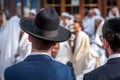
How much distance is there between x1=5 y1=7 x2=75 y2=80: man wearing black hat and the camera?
3.39 m

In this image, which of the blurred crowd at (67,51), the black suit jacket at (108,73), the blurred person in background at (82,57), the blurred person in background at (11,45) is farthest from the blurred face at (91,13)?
the black suit jacket at (108,73)

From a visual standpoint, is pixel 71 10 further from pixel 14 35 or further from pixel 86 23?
pixel 14 35

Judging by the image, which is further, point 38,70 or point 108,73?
point 108,73

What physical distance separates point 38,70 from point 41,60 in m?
0.09

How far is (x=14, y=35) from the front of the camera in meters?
7.52

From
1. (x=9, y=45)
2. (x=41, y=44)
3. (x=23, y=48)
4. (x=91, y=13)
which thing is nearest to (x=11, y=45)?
(x=9, y=45)

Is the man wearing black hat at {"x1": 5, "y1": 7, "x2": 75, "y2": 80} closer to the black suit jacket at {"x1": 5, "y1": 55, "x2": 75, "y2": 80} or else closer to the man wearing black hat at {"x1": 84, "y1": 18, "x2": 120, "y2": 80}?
the black suit jacket at {"x1": 5, "y1": 55, "x2": 75, "y2": 80}

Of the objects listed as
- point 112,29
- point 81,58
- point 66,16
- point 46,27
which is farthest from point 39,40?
point 66,16

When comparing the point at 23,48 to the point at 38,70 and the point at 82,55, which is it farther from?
the point at 38,70

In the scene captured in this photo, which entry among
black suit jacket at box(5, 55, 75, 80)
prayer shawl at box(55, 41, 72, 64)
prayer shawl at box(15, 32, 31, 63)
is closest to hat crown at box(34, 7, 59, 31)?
black suit jacket at box(5, 55, 75, 80)

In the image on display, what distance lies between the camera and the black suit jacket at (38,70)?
3383 millimetres

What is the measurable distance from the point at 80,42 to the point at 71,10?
21.7 feet

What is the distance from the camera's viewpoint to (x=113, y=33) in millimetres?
3652

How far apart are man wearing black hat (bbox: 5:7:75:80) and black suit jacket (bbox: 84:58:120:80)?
0.56 feet
